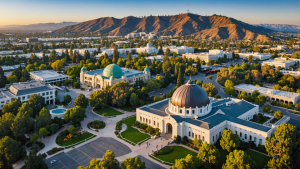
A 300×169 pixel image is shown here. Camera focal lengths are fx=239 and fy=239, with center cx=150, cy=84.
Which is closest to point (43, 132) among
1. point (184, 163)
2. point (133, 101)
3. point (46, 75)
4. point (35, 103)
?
point (35, 103)

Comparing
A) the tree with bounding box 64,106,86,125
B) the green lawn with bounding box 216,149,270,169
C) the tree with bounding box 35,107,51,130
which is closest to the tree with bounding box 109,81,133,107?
the tree with bounding box 64,106,86,125

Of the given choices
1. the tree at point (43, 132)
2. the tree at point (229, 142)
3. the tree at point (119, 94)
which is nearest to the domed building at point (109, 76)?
the tree at point (119, 94)

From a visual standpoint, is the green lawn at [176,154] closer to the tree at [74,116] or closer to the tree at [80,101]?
the tree at [74,116]

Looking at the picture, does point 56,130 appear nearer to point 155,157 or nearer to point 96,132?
point 96,132

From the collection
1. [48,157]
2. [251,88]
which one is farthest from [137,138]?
[251,88]

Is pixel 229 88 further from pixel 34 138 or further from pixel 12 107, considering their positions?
pixel 12 107
